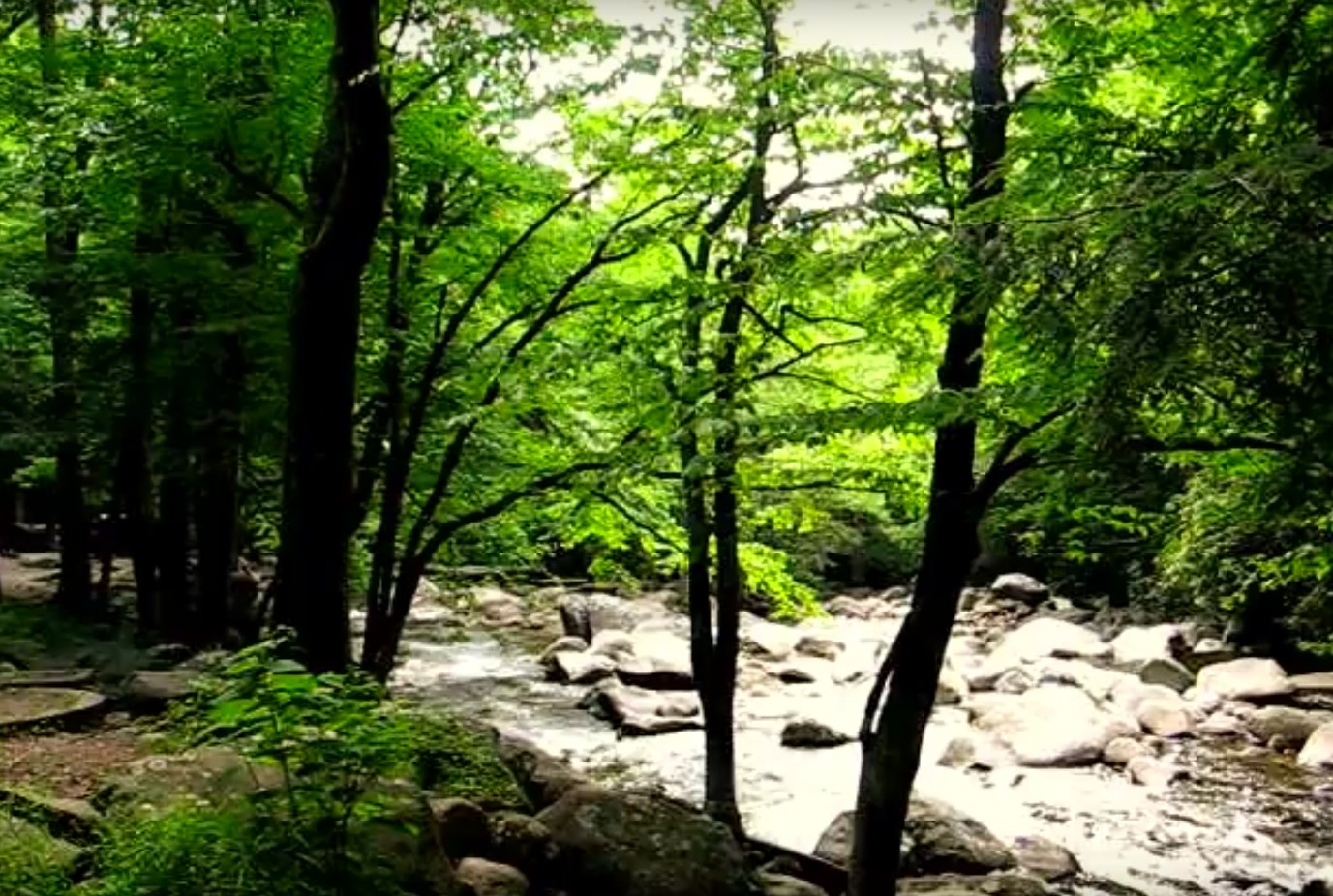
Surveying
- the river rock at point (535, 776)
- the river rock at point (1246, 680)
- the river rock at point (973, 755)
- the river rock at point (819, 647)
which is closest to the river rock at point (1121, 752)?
the river rock at point (973, 755)

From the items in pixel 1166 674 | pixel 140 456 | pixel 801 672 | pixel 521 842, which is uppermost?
pixel 140 456

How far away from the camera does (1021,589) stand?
2670cm

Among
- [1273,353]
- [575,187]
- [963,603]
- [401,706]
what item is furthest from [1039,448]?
[963,603]

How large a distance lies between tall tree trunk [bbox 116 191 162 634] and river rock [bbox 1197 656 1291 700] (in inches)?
577

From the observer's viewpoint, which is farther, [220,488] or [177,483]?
[177,483]

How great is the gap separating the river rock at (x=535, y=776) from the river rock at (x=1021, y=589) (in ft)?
65.9

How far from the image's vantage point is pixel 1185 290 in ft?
10.8

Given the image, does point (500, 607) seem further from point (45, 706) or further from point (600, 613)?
point (45, 706)

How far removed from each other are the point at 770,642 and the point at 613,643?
3.51 meters

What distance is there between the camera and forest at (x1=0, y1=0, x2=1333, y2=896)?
12.7 feet

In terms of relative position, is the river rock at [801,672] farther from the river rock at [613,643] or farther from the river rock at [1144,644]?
the river rock at [1144,644]

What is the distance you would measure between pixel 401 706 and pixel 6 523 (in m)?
24.4

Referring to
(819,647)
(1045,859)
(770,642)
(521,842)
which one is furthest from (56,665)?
(819,647)

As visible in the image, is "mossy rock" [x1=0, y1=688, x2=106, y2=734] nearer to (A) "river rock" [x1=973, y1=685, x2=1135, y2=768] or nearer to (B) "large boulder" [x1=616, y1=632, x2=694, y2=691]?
(B) "large boulder" [x1=616, y1=632, x2=694, y2=691]
